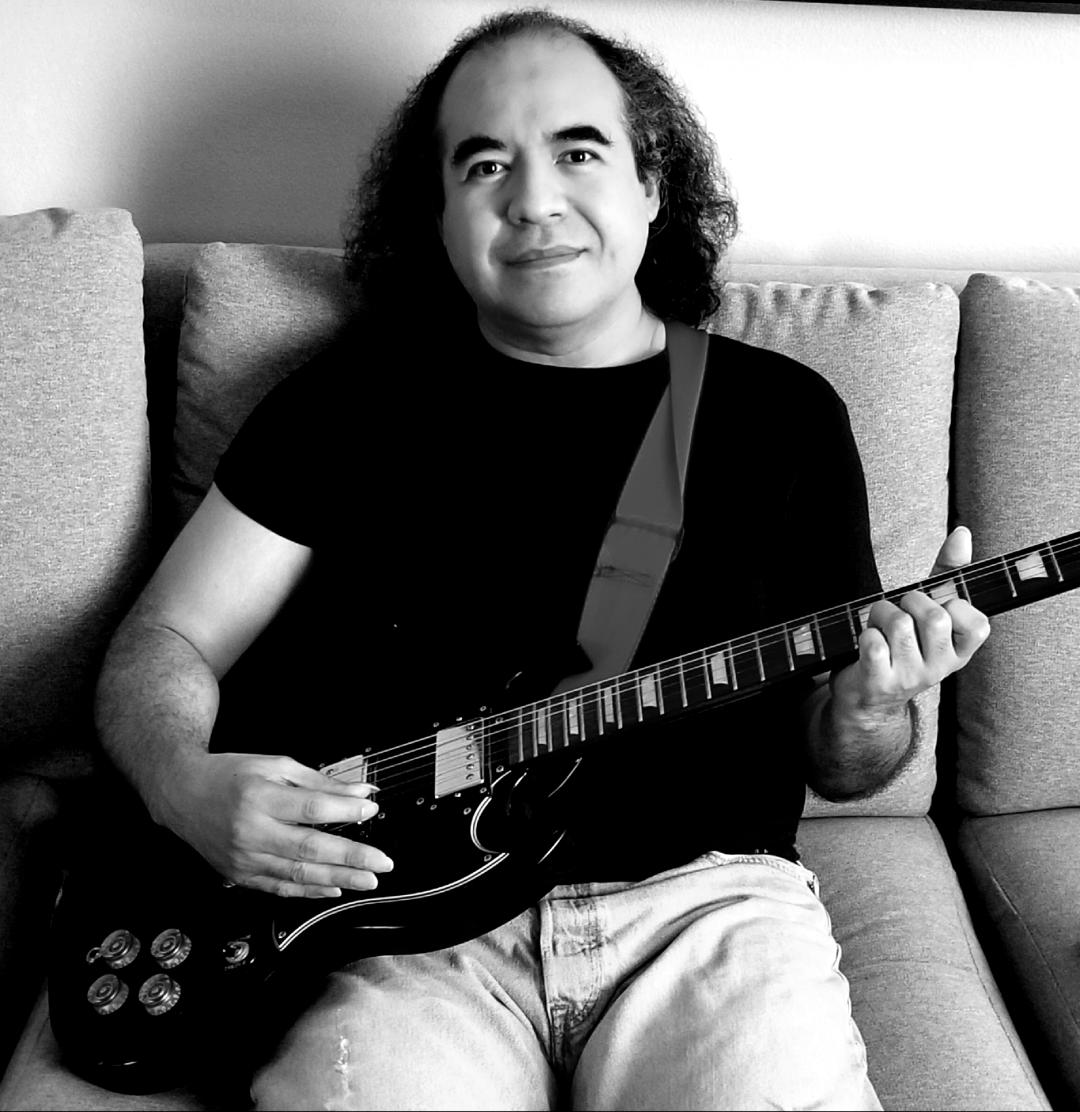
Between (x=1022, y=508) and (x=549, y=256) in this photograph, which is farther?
(x=1022, y=508)

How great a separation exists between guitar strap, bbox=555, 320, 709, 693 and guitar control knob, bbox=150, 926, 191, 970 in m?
0.41

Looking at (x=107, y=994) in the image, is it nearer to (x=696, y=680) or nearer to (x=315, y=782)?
(x=315, y=782)

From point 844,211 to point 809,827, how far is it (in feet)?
2.82

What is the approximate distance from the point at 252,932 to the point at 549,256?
743mm

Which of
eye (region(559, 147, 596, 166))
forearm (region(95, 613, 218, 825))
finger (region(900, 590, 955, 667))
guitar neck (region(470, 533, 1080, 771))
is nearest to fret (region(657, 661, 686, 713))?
guitar neck (region(470, 533, 1080, 771))

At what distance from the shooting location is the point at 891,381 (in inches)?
57.9

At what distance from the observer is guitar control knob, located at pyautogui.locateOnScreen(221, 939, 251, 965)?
1.06 meters

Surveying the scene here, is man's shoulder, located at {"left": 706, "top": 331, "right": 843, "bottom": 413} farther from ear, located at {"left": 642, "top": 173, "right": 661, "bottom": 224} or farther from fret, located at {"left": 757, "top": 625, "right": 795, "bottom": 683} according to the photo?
fret, located at {"left": 757, "top": 625, "right": 795, "bottom": 683}

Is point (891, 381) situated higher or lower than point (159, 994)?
higher

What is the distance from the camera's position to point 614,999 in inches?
43.4

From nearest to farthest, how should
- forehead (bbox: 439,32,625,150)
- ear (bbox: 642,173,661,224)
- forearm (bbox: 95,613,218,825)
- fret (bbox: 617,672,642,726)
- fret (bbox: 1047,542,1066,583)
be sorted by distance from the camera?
fret (bbox: 1047,542,1066,583) < fret (bbox: 617,672,642,726) < forearm (bbox: 95,613,218,825) < forehead (bbox: 439,32,625,150) < ear (bbox: 642,173,661,224)

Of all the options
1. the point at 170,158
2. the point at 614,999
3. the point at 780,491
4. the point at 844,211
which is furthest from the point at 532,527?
the point at 170,158

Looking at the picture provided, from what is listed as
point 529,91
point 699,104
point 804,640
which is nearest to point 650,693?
point 804,640

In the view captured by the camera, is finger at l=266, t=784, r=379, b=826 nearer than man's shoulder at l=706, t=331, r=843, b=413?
Yes
